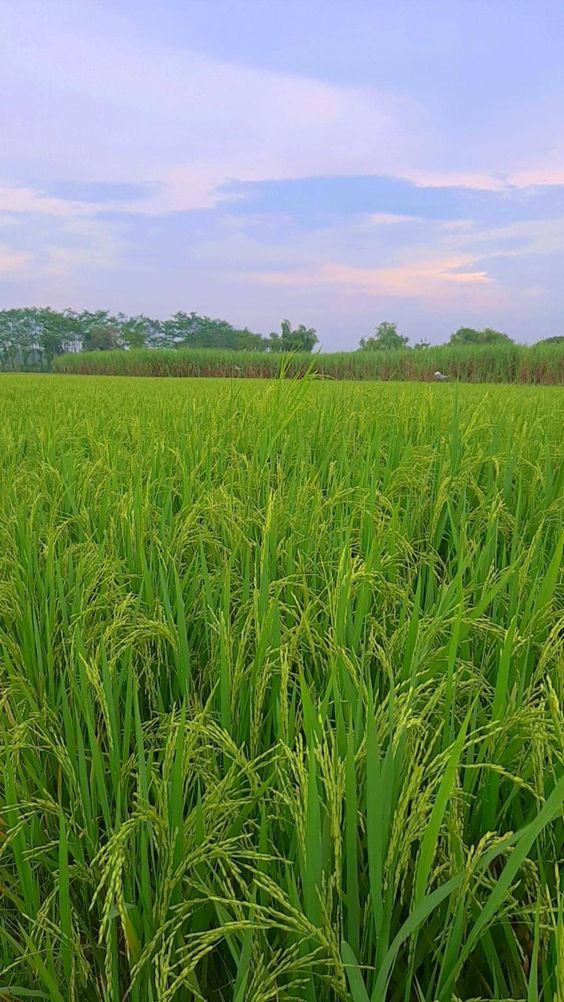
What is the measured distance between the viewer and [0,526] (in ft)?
4.83

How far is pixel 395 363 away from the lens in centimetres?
2098

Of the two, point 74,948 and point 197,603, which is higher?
point 197,603

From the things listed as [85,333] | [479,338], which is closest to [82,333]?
[85,333]

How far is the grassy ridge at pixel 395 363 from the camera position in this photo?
18.5m

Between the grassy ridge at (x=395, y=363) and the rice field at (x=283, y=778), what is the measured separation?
10687mm

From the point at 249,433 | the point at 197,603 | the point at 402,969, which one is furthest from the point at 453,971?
the point at 249,433

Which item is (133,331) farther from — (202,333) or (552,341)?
(552,341)

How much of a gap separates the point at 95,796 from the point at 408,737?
0.41 meters

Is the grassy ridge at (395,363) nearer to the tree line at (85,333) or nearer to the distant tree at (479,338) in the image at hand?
the distant tree at (479,338)

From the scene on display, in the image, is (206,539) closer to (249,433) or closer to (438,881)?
(438,881)

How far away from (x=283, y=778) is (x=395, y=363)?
2137 cm

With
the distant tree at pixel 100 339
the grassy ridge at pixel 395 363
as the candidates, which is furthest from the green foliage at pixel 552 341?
the distant tree at pixel 100 339

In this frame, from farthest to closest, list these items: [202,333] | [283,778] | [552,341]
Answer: [202,333]
[552,341]
[283,778]

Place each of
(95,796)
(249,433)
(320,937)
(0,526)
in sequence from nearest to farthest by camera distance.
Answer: (320,937) < (95,796) < (0,526) < (249,433)
